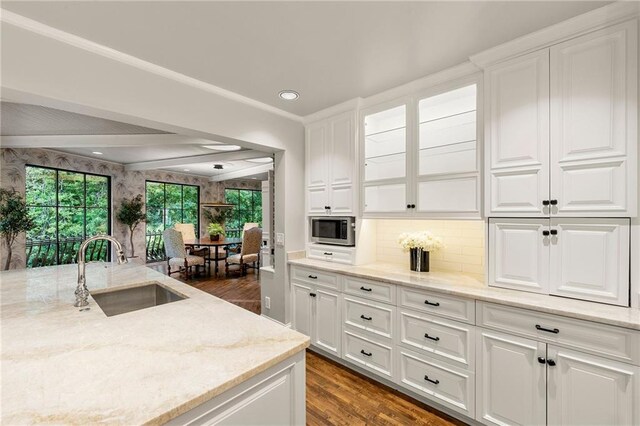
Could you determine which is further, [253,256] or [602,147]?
[253,256]

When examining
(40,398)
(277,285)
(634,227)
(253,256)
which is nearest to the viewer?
(40,398)

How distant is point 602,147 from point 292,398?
2113mm

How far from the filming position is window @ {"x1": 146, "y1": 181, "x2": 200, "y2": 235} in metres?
7.81

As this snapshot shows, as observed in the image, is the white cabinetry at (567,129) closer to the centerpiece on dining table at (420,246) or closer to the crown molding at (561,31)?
the crown molding at (561,31)

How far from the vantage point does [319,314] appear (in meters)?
2.86

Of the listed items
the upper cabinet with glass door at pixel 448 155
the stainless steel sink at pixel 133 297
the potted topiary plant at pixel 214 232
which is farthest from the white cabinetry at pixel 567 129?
the potted topiary plant at pixel 214 232

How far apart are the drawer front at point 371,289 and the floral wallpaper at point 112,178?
236 inches

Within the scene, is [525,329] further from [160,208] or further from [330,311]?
[160,208]

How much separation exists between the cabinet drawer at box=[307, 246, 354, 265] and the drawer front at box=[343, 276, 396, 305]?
296 mm

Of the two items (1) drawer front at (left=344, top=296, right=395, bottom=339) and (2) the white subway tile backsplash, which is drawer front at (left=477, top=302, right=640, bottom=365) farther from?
(1) drawer front at (left=344, top=296, right=395, bottom=339)

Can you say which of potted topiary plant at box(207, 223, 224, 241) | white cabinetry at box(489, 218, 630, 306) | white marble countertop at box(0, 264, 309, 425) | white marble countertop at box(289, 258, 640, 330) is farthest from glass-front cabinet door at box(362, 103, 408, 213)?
potted topiary plant at box(207, 223, 224, 241)

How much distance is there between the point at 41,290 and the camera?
192cm

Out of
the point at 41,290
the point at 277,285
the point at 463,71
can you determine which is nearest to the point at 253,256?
the point at 277,285

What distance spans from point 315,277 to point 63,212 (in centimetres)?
614
